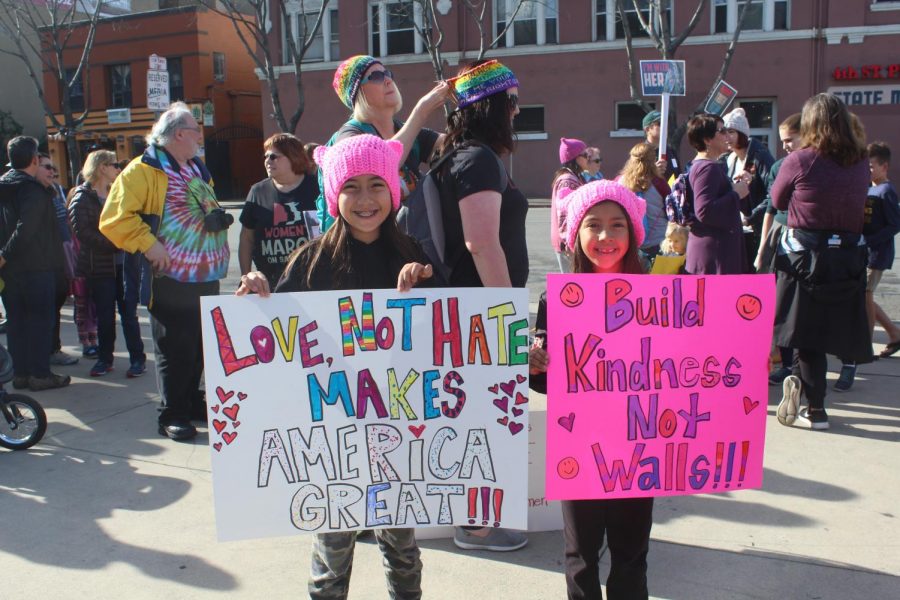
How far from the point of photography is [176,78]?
2891 cm

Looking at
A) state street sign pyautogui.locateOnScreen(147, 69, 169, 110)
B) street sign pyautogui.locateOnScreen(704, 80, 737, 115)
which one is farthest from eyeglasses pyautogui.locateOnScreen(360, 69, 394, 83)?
Result: state street sign pyautogui.locateOnScreen(147, 69, 169, 110)

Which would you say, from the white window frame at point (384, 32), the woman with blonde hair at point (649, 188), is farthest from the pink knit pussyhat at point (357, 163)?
the white window frame at point (384, 32)

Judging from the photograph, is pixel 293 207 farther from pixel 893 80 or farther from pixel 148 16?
pixel 148 16

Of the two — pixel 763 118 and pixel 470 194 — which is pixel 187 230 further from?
pixel 763 118

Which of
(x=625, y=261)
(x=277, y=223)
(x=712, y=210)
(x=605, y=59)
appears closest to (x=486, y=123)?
(x=625, y=261)

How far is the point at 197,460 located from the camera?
442 centimetres

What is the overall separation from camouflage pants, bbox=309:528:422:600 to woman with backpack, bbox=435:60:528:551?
778 millimetres

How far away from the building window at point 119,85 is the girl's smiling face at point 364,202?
30.8m

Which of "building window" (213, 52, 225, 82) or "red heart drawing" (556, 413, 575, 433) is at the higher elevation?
"building window" (213, 52, 225, 82)

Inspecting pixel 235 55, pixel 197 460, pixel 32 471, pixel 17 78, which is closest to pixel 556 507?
pixel 197 460

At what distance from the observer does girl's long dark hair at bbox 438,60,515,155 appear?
3.24 m

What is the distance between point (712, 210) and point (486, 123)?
93.4 inches

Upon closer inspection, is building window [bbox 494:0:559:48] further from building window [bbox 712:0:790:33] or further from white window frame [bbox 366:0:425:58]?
building window [bbox 712:0:790:33]

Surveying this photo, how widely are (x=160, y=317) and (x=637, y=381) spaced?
10.7ft
